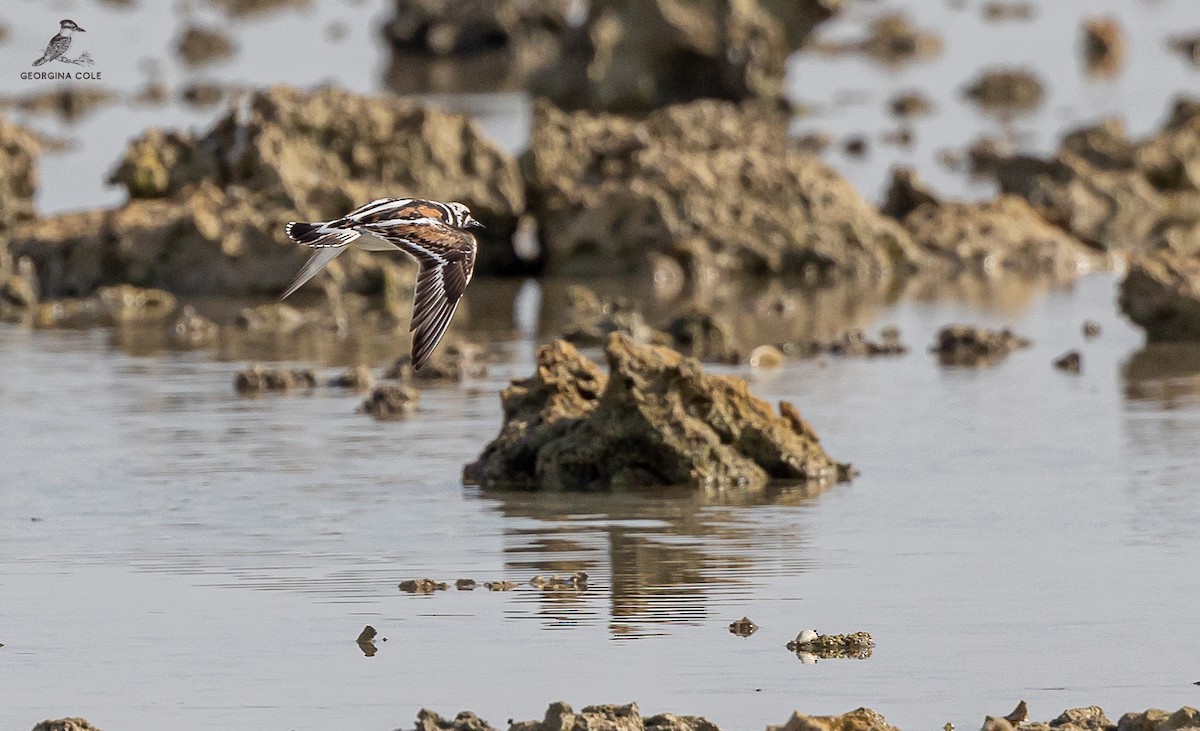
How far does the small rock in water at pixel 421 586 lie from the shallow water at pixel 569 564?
4.0 inches

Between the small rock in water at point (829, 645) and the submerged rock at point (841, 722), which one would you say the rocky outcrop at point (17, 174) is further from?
the submerged rock at point (841, 722)

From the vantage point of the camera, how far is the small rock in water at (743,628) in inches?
547

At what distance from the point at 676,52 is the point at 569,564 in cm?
4000

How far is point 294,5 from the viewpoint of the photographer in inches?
4542

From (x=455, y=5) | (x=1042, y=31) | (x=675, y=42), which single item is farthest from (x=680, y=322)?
(x=1042, y=31)

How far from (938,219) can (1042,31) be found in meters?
60.9

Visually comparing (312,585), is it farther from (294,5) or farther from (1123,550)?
(294,5)

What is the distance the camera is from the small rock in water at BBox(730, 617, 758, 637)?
13.9m

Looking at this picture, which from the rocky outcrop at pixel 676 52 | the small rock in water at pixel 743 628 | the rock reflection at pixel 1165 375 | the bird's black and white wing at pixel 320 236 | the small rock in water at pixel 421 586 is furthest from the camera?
the rocky outcrop at pixel 676 52

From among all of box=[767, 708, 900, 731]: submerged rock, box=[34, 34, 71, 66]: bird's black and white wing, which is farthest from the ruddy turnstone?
box=[34, 34, 71, 66]: bird's black and white wing

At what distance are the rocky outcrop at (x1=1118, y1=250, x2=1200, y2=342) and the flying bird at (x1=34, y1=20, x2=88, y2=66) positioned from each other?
42.1 feet

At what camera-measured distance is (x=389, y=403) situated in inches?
915

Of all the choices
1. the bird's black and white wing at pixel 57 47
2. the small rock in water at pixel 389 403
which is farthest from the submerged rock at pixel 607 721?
the small rock in water at pixel 389 403

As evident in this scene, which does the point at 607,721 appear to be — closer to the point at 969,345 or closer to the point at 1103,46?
the point at 969,345
